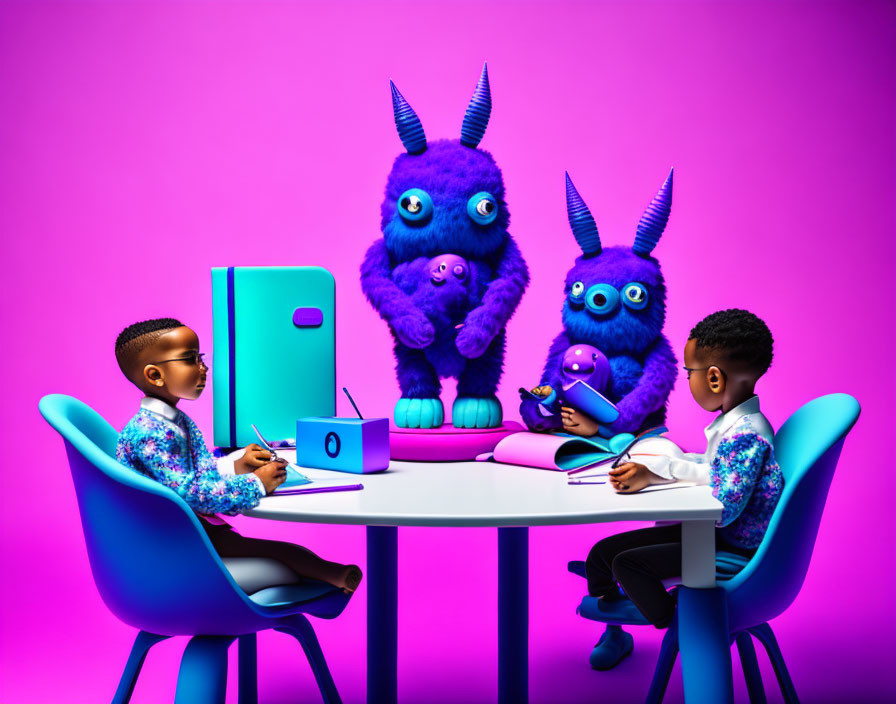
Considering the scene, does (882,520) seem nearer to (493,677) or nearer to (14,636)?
(493,677)

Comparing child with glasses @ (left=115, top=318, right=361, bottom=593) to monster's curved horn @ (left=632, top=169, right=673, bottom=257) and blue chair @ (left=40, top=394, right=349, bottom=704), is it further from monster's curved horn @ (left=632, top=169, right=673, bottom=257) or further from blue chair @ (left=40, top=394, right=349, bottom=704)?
monster's curved horn @ (left=632, top=169, right=673, bottom=257)

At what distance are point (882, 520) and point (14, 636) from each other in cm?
304

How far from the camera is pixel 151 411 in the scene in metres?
1.73

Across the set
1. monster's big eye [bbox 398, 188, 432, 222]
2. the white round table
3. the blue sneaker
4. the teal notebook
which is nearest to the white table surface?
the white round table

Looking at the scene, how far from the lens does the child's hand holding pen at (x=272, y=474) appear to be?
1.69 meters

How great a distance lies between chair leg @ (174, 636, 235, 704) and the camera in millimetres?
1643

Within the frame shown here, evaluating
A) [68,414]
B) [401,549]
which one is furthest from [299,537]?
[68,414]

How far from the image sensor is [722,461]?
1.69m

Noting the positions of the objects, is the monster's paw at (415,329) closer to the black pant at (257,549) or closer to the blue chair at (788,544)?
the black pant at (257,549)

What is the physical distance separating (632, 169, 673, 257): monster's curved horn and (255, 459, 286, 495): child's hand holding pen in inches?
43.6

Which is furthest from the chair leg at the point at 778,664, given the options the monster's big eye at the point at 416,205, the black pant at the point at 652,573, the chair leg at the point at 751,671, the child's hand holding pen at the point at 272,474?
the monster's big eye at the point at 416,205

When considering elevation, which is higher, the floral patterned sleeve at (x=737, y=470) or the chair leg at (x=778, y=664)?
the floral patterned sleeve at (x=737, y=470)

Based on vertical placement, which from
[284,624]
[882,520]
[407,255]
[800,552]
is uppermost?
[407,255]

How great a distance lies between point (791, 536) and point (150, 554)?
1121 millimetres
